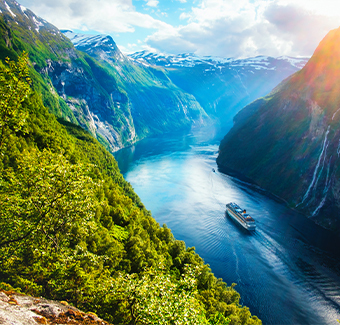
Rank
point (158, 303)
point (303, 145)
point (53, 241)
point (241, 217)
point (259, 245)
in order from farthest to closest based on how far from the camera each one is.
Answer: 1. point (303, 145)
2. point (241, 217)
3. point (259, 245)
4. point (53, 241)
5. point (158, 303)

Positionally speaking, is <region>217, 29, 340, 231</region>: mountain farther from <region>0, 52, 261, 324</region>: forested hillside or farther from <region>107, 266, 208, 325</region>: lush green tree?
<region>0, 52, 261, 324</region>: forested hillside

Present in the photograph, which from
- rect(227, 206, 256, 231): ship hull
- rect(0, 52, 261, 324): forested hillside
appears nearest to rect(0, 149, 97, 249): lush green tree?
rect(0, 52, 261, 324): forested hillside

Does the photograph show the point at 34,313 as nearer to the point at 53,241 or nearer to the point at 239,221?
the point at 53,241

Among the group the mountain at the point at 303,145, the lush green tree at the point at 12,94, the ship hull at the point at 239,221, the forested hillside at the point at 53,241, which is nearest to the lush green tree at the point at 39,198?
the forested hillside at the point at 53,241

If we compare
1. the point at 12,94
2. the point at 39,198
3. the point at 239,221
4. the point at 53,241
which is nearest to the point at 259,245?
the point at 239,221

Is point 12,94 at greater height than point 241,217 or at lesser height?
greater

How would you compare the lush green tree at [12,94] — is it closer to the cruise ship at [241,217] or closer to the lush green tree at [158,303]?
the lush green tree at [158,303]

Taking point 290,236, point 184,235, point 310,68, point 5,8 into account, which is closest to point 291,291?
point 290,236
